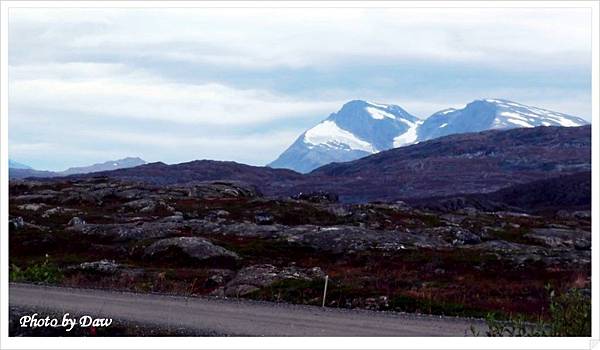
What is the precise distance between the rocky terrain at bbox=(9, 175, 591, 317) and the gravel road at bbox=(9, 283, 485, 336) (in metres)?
4.08

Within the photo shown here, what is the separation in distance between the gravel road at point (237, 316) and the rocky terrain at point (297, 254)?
4.08 metres

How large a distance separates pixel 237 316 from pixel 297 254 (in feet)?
125

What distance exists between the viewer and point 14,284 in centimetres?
3238

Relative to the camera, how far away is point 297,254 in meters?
62.3

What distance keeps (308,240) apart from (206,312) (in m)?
42.0

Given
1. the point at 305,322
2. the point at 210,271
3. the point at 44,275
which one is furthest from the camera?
the point at 210,271

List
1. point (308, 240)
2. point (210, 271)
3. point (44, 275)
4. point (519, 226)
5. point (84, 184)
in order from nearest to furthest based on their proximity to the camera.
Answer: point (44, 275) → point (210, 271) → point (308, 240) → point (519, 226) → point (84, 184)

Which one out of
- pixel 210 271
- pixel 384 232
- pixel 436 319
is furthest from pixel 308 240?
pixel 436 319

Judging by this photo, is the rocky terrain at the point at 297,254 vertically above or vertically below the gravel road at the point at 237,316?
below

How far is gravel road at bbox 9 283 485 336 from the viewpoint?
71.5 ft

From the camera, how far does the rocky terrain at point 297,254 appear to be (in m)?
35.8

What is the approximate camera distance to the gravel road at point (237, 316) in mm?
21797

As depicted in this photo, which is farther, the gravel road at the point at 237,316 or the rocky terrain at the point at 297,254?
the rocky terrain at the point at 297,254

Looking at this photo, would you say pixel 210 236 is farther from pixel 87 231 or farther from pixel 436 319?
pixel 436 319
